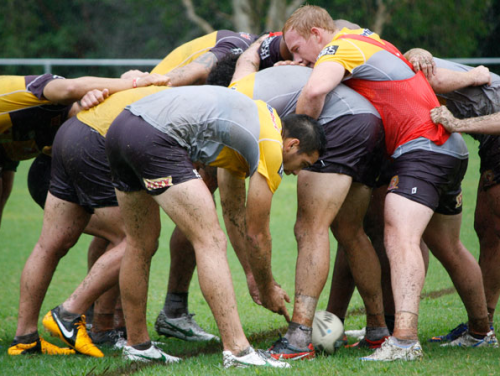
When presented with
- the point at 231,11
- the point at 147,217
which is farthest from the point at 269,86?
the point at 231,11

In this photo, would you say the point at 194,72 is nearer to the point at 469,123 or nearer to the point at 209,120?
the point at 209,120

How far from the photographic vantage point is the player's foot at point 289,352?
4.14 m

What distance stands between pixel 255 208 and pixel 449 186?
135cm

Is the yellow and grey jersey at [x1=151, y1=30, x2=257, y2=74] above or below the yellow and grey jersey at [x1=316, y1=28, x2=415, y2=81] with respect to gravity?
below

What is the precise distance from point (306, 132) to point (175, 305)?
2118 mm

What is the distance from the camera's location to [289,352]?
4.17 m

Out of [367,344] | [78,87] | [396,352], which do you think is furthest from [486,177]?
[78,87]

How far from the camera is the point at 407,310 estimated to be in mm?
4035

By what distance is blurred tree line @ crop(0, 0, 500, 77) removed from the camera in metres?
27.7

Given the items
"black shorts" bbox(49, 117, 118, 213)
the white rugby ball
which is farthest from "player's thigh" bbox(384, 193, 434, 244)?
"black shorts" bbox(49, 117, 118, 213)

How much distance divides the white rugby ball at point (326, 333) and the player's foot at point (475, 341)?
2.72 feet

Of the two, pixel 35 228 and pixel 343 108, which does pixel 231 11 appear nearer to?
pixel 35 228

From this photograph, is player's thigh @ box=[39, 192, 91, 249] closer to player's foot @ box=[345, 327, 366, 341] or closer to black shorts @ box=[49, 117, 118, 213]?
black shorts @ box=[49, 117, 118, 213]

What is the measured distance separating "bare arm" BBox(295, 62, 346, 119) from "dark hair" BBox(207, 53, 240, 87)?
39.1 inches
